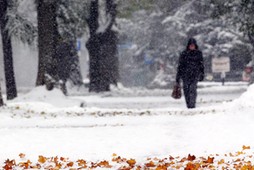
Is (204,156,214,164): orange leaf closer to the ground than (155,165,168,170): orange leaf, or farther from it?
farther from it

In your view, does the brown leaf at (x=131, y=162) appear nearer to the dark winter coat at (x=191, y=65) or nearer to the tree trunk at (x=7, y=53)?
the dark winter coat at (x=191, y=65)

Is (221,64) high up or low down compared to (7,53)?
down

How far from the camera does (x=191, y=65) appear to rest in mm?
14648

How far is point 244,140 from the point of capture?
891 cm

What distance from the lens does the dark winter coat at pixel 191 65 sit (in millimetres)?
14586

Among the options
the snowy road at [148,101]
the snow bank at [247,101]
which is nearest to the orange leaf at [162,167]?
the snow bank at [247,101]

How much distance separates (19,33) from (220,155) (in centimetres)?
1692

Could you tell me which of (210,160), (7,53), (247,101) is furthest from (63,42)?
(210,160)

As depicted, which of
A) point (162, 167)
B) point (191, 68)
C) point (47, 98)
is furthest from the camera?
point (47, 98)

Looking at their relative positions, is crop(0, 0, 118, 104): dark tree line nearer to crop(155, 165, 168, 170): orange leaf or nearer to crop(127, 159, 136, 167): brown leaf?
crop(127, 159, 136, 167): brown leaf

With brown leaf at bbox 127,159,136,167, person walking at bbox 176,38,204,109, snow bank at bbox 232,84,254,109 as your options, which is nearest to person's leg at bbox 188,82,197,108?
person walking at bbox 176,38,204,109

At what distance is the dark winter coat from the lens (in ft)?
47.9

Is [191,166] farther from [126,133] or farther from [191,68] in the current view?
[191,68]

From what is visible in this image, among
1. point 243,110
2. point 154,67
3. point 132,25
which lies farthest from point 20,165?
point 132,25
